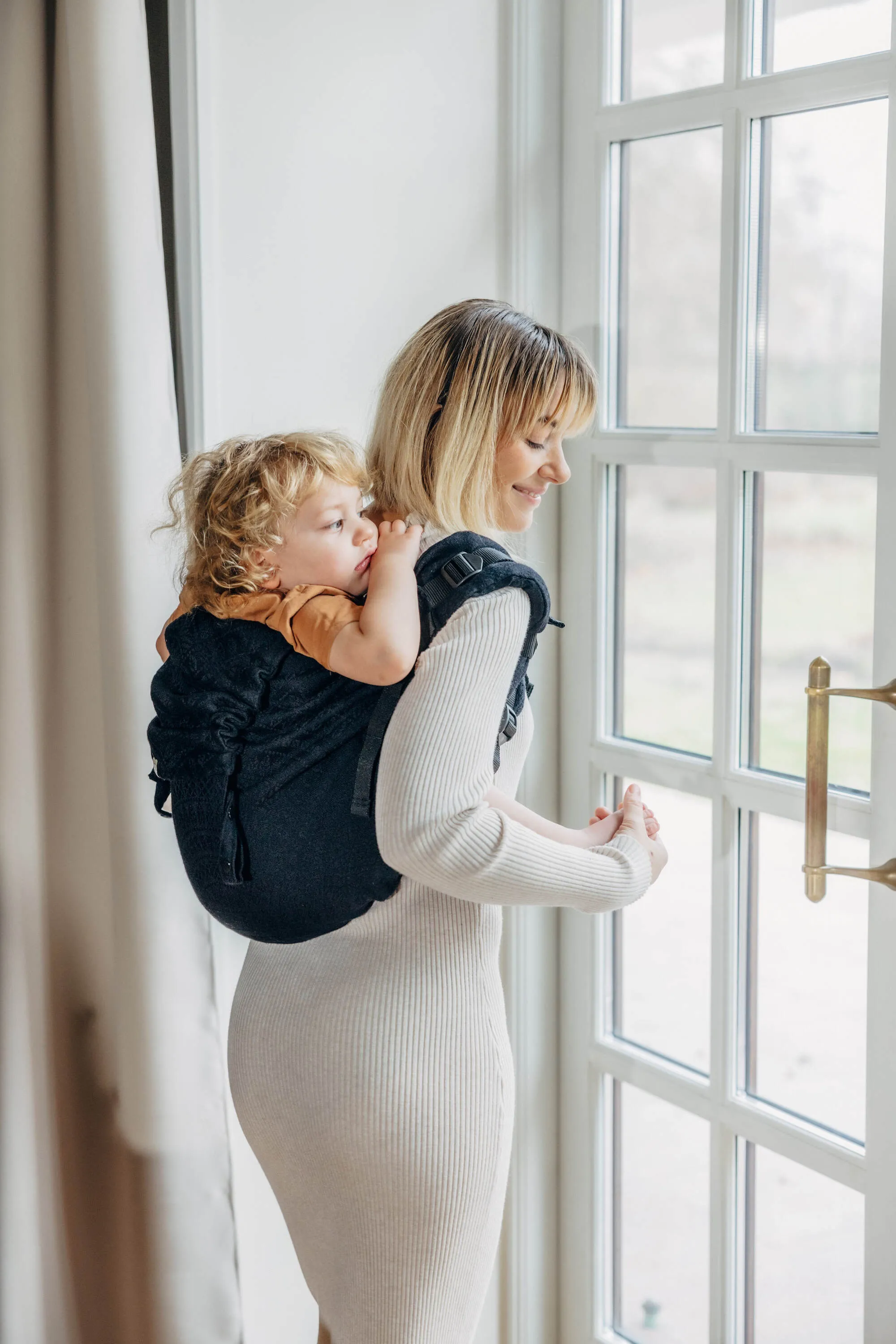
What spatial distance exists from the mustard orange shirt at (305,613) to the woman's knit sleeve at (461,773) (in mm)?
83

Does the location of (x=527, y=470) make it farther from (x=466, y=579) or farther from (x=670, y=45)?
(x=670, y=45)

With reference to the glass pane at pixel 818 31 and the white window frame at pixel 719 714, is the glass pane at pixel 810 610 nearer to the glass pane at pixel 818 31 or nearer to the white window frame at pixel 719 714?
the white window frame at pixel 719 714

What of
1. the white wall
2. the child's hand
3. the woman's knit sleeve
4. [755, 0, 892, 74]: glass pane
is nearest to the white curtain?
the white wall

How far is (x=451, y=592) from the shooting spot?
108 cm

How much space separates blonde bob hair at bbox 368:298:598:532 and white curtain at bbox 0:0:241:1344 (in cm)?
37

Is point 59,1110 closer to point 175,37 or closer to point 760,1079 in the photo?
point 760,1079

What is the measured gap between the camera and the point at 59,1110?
1501 mm

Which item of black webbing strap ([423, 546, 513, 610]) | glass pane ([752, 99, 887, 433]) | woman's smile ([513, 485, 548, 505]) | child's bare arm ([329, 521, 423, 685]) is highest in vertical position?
glass pane ([752, 99, 887, 433])

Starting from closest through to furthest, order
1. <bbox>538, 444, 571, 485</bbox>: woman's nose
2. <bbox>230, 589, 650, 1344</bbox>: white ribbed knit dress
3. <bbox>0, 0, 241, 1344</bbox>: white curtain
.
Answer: <bbox>230, 589, 650, 1344</bbox>: white ribbed knit dress
<bbox>538, 444, 571, 485</bbox>: woman's nose
<bbox>0, 0, 241, 1344</bbox>: white curtain

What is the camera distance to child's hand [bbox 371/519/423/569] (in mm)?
1099

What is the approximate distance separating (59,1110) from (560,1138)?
0.85m

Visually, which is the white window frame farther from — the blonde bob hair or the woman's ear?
the woman's ear

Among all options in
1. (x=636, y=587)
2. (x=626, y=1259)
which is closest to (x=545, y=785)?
(x=636, y=587)

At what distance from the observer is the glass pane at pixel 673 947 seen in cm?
171
